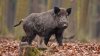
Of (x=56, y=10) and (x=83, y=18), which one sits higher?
(x=56, y=10)

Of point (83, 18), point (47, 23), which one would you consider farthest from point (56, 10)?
point (83, 18)

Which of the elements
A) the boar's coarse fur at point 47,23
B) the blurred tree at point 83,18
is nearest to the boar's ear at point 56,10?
the boar's coarse fur at point 47,23

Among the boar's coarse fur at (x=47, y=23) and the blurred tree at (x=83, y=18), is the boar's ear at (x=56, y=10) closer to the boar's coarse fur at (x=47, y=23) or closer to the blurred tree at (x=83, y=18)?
the boar's coarse fur at (x=47, y=23)

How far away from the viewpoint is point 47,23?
13883mm

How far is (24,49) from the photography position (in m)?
10.9

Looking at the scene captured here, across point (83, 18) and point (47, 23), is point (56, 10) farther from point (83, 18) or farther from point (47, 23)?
point (83, 18)

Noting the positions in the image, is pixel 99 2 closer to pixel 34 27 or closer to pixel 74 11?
pixel 74 11

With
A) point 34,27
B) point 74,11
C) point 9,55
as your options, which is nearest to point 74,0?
point 74,11

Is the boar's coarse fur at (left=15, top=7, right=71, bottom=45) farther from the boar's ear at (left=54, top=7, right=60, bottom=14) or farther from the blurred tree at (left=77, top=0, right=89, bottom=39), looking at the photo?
the blurred tree at (left=77, top=0, right=89, bottom=39)

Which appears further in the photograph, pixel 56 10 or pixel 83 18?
pixel 83 18

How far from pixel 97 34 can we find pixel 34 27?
4187 cm

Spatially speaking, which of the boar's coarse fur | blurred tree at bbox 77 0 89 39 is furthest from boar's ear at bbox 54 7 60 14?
blurred tree at bbox 77 0 89 39

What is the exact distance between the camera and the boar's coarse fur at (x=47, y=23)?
13.8 metres

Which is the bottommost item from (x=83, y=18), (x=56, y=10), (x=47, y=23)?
(x=83, y=18)
